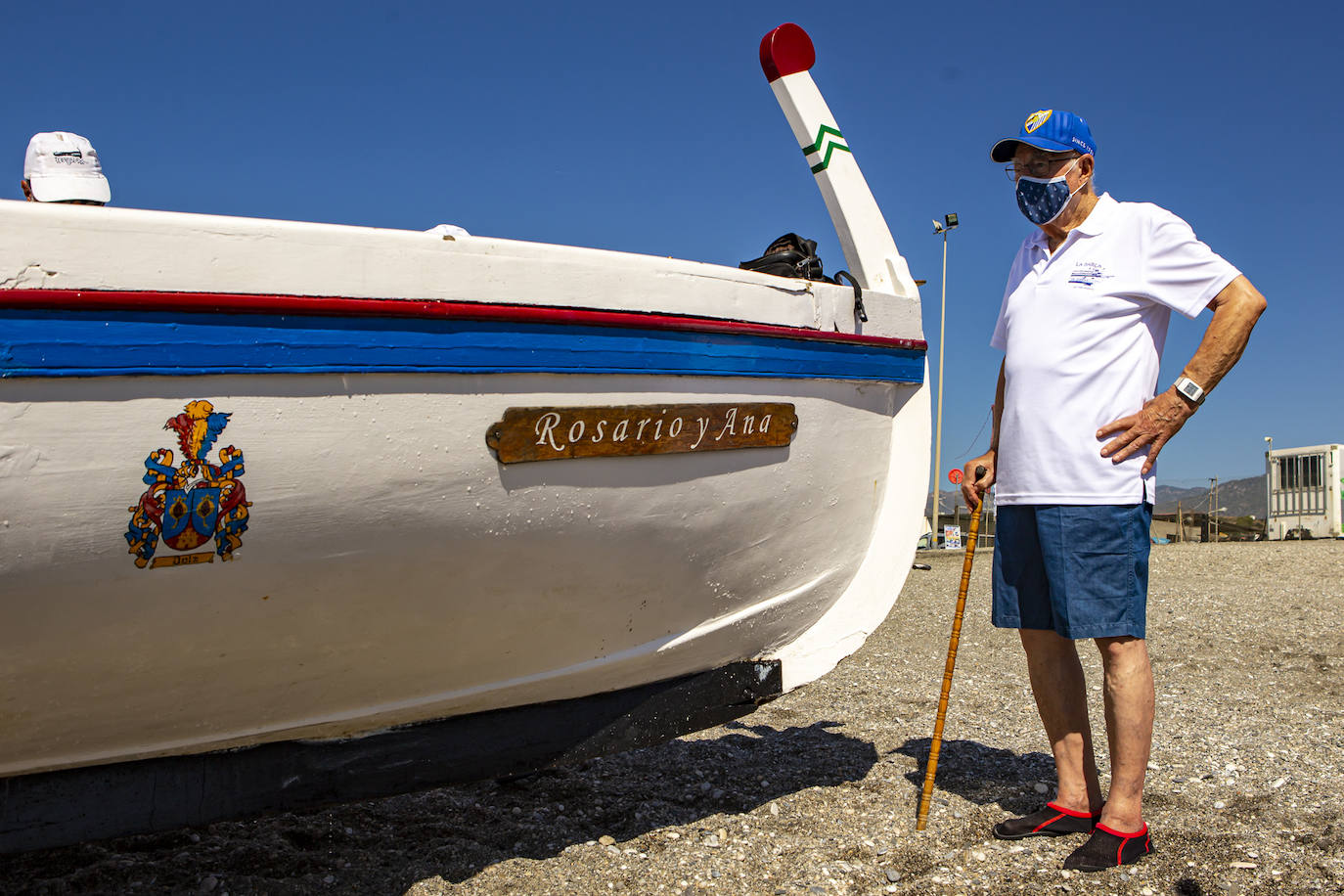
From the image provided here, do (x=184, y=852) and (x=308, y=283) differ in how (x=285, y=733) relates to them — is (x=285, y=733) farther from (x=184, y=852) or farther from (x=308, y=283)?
(x=308, y=283)

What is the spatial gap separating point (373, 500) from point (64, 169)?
43.1 inches

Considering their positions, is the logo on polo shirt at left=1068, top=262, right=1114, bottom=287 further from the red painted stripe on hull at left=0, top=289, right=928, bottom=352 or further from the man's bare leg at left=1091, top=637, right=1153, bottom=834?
the man's bare leg at left=1091, top=637, right=1153, bottom=834

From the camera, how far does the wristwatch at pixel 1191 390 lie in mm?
2547

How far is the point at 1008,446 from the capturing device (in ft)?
9.51

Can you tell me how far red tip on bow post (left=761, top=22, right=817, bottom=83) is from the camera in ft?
10.8

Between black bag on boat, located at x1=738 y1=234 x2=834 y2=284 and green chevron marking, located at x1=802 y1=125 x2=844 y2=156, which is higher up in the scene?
green chevron marking, located at x1=802 y1=125 x2=844 y2=156

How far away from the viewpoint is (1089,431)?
2684mm

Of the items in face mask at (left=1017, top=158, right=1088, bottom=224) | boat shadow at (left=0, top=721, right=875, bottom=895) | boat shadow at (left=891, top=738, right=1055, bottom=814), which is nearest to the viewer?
boat shadow at (left=0, top=721, right=875, bottom=895)

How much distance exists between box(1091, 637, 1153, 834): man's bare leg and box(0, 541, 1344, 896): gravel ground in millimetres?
140

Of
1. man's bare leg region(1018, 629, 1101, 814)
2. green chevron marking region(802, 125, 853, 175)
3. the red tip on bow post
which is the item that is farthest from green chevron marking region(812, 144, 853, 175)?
man's bare leg region(1018, 629, 1101, 814)

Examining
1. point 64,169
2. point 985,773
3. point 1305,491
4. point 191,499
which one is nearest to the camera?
point 191,499

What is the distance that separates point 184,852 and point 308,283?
1824 millimetres

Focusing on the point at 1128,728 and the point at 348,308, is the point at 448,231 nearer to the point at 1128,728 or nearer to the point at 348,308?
the point at 348,308

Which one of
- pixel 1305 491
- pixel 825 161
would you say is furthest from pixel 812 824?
pixel 1305 491
